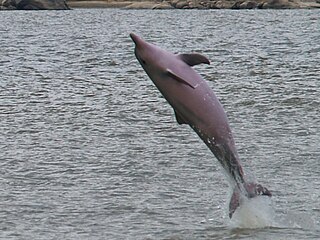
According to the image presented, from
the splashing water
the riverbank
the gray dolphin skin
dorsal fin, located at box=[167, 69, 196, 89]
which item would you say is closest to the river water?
the splashing water

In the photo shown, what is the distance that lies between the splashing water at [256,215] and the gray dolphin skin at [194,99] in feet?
2.79

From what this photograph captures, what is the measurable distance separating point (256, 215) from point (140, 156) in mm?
4736

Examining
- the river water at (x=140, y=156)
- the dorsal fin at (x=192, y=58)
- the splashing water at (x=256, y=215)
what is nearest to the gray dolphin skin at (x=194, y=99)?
the dorsal fin at (x=192, y=58)

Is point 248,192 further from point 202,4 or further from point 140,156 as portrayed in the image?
point 202,4

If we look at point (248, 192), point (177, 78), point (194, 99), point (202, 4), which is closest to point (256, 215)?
point (248, 192)

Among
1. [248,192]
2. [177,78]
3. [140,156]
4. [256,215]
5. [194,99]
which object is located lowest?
[140,156]

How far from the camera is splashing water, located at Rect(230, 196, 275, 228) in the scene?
1102 cm

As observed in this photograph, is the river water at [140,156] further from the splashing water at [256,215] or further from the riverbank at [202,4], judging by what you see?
the riverbank at [202,4]

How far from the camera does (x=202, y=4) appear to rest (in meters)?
117

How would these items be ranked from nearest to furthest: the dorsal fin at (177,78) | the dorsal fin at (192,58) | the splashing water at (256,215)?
the dorsal fin at (192,58) → the dorsal fin at (177,78) → the splashing water at (256,215)

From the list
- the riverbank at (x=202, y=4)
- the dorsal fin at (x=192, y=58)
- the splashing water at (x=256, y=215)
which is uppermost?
the dorsal fin at (x=192, y=58)

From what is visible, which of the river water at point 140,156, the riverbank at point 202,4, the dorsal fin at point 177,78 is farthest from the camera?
the riverbank at point 202,4

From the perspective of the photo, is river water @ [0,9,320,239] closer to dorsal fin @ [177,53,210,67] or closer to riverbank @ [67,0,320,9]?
dorsal fin @ [177,53,210,67]

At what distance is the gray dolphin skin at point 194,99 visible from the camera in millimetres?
9555
